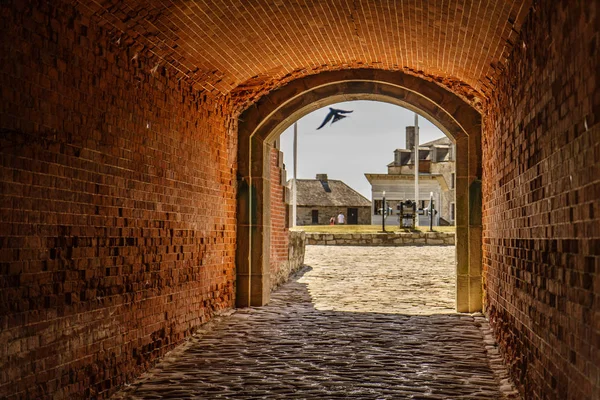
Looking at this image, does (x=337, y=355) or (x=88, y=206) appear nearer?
(x=88, y=206)

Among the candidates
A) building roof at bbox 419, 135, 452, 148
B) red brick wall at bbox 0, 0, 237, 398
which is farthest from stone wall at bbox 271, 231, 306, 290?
building roof at bbox 419, 135, 452, 148

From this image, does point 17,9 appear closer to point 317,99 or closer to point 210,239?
point 210,239

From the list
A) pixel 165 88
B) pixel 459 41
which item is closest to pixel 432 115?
pixel 459 41

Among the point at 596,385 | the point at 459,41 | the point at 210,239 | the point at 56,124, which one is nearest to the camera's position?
the point at 596,385

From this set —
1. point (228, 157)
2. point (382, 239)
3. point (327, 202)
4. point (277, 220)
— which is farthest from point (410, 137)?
point (228, 157)

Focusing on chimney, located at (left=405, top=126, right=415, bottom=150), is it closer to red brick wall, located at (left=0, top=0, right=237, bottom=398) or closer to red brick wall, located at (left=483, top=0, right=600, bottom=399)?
red brick wall, located at (left=0, top=0, right=237, bottom=398)

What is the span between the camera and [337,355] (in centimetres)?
608

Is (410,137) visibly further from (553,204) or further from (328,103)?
(553,204)

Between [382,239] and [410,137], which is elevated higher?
[410,137]

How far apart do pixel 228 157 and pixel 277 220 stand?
285cm

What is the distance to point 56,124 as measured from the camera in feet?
14.2

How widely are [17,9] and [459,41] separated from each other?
3.85m

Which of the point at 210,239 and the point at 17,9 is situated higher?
the point at 17,9

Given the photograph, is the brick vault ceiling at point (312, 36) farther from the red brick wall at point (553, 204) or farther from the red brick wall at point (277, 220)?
the red brick wall at point (277, 220)
